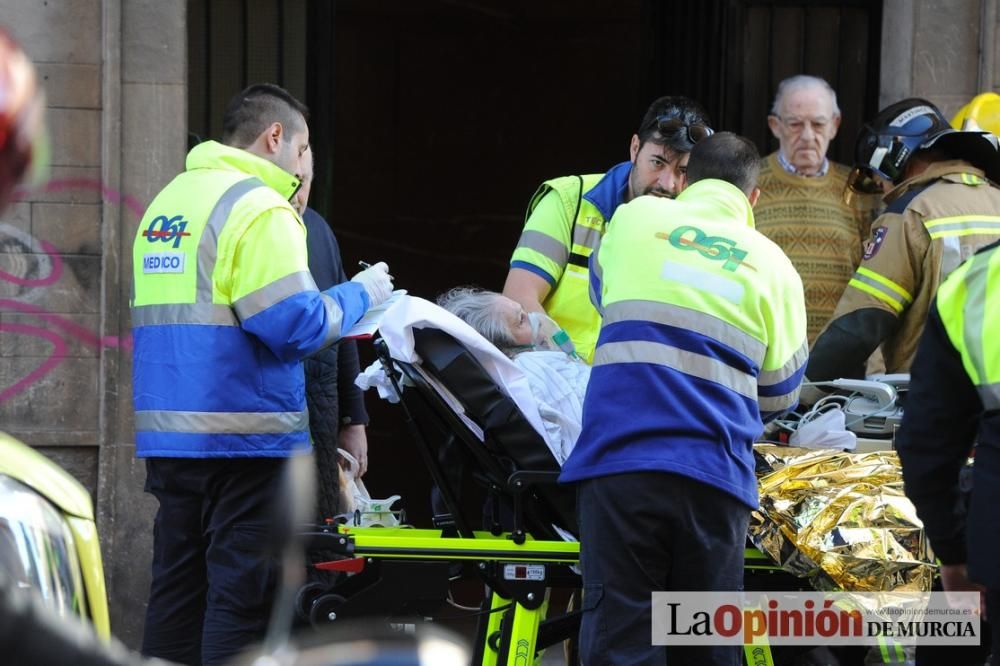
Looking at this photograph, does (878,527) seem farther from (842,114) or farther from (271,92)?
(842,114)

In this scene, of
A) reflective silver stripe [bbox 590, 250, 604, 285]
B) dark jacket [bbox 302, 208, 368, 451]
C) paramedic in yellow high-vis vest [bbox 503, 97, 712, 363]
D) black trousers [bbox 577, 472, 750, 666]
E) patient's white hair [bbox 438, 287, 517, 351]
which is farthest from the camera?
dark jacket [bbox 302, 208, 368, 451]

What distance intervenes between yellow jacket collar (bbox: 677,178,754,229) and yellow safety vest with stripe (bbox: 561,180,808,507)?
0.01 meters

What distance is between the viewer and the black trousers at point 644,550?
3590 mm

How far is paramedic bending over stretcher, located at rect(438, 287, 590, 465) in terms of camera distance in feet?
14.0

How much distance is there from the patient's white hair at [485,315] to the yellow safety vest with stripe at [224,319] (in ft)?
1.56

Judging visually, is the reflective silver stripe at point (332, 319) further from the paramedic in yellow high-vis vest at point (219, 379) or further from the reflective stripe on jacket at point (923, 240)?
the reflective stripe on jacket at point (923, 240)

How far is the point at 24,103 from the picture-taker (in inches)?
52.7

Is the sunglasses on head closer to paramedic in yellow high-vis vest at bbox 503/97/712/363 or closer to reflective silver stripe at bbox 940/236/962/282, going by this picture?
paramedic in yellow high-vis vest at bbox 503/97/712/363

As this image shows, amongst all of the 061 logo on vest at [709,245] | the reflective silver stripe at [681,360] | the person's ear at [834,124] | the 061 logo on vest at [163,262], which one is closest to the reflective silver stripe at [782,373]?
the reflective silver stripe at [681,360]

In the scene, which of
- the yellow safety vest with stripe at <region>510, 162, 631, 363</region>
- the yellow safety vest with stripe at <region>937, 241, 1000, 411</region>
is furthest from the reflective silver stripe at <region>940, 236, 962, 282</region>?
the yellow safety vest with stripe at <region>937, 241, 1000, 411</region>

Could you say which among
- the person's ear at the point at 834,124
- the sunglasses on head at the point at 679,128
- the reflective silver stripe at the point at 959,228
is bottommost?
the reflective silver stripe at the point at 959,228

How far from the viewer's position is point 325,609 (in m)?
4.10

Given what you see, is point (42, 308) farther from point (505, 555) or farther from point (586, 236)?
point (505, 555)

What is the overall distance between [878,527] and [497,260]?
21.2ft
